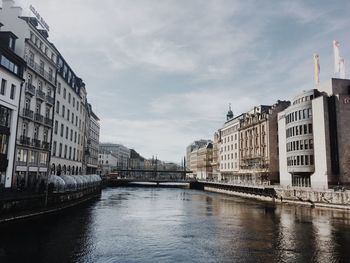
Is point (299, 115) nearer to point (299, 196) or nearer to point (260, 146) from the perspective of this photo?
point (299, 196)

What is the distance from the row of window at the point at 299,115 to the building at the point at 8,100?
61.2 m

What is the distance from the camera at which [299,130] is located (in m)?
78.7

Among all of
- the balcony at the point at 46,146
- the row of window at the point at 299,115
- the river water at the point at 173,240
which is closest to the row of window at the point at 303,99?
the row of window at the point at 299,115

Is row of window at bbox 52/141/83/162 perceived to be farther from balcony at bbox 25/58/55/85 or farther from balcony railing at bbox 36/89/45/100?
balcony at bbox 25/58/55/85

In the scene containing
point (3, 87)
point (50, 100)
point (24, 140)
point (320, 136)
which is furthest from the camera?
point (320, 136)

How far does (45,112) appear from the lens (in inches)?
2514

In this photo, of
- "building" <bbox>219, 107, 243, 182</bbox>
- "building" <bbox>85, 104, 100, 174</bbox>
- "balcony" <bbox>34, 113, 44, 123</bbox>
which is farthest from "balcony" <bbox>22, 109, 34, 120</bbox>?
"building" <bbox>219, 107, 243, 182</bbox>

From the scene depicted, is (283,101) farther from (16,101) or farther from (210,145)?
(210,145)

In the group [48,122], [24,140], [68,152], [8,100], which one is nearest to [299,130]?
[68,152]

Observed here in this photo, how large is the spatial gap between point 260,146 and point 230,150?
102 ft

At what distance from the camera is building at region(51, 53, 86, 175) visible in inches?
2788

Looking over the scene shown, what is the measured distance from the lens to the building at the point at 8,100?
46531 millimetres

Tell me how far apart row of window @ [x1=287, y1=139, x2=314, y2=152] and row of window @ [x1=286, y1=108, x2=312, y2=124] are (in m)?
5.62

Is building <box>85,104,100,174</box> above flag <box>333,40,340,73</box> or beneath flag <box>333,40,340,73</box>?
beneath
